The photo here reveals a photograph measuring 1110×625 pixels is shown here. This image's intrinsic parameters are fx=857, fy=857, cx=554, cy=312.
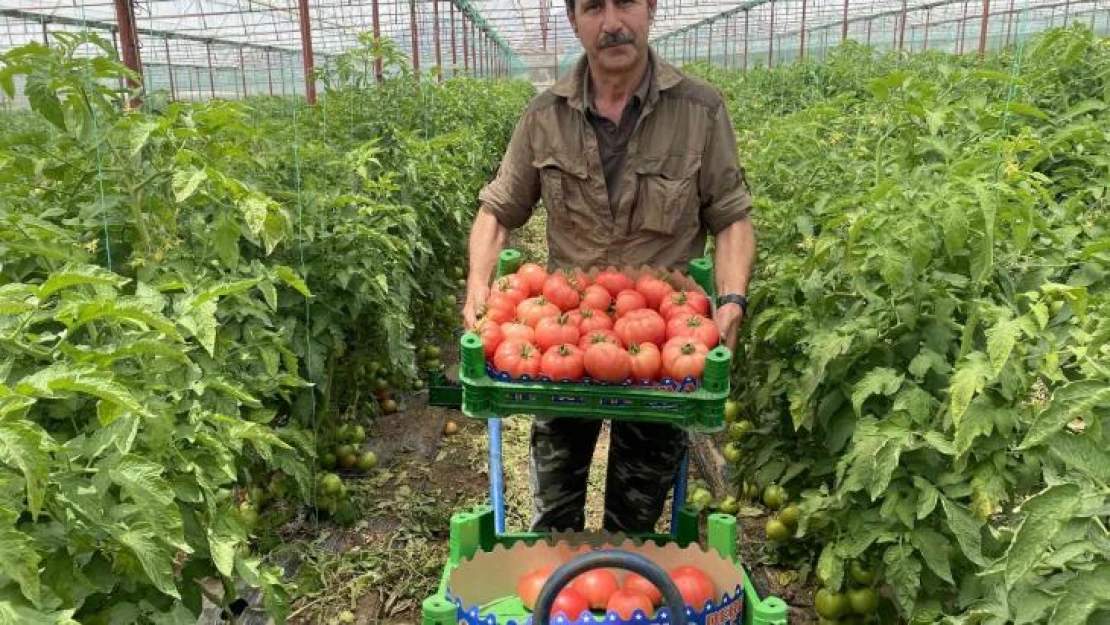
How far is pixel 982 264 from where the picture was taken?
2.35m

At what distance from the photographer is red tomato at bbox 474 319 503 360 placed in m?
2.14

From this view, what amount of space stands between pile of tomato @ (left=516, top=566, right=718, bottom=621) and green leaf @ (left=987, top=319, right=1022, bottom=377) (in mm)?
Answer: 852

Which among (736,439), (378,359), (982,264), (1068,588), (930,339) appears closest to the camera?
(1068,588)

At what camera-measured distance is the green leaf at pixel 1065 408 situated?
1.70 meters

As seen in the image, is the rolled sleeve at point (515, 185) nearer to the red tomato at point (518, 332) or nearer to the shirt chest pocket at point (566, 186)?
the shirt chest pocket at point (566, 186)

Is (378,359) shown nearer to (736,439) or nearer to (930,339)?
(736,439)

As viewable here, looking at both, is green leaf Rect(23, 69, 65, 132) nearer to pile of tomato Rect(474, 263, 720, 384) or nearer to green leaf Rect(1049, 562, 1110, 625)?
pile of tomato Rect(474, 263, 720, 384)

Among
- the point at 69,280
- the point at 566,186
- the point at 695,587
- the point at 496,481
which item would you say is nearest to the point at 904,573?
the point at 695,587

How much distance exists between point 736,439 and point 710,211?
151cm

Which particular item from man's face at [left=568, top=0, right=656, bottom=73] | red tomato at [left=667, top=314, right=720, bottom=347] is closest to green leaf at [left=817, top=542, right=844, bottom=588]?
red tomato at [left=667, top=314, right=720, bottom=347]

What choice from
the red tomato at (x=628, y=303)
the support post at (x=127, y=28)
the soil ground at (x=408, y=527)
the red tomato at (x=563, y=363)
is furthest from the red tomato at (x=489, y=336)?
the support post at (x=127, y=28)

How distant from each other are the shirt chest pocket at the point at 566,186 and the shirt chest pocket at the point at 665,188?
172 millimetres

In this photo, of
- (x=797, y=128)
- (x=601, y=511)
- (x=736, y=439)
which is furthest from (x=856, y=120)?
(x=601, y=511)

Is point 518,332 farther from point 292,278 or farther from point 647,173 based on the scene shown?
point 292,278
